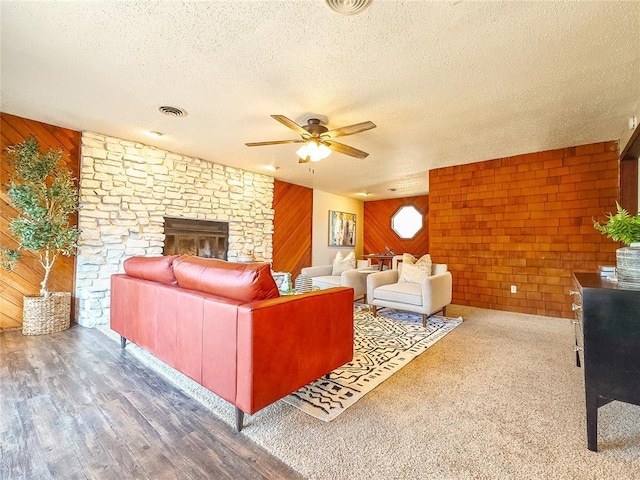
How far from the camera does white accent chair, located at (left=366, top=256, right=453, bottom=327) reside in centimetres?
345

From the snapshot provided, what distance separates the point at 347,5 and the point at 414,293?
294 cm

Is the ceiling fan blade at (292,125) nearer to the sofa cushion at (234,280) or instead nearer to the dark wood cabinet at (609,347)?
the sofa cushion at (234,280)

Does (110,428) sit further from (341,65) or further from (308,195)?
(308,195)

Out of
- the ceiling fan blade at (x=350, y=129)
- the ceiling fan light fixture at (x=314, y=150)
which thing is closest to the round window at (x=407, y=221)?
the ceiling fan light fixture at (x=314, y=150)

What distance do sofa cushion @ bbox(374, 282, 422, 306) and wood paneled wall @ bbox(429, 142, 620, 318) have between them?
158cm

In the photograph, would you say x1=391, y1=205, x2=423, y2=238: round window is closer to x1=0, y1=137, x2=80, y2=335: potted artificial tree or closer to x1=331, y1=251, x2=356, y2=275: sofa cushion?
x1=331, y1=251, x2=356, y2=275: sofa cushion

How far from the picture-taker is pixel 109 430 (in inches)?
60.6

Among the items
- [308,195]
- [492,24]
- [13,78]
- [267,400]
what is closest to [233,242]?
[308,195]

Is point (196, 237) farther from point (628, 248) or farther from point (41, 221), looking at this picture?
point (628, 248)

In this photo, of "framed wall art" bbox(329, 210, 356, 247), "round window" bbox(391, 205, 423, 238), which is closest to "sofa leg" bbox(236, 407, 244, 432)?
"framed wall art" bbox(329, 210, 356, 247)

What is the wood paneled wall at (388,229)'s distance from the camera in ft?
24.6

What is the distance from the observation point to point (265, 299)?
161 centimetres

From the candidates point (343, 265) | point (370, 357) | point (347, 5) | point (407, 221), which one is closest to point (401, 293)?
point (370, 357)

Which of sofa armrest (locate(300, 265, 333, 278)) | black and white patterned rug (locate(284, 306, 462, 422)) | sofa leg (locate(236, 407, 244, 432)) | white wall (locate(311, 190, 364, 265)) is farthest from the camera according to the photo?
white wall (locate(311, 190, 364, 265))
